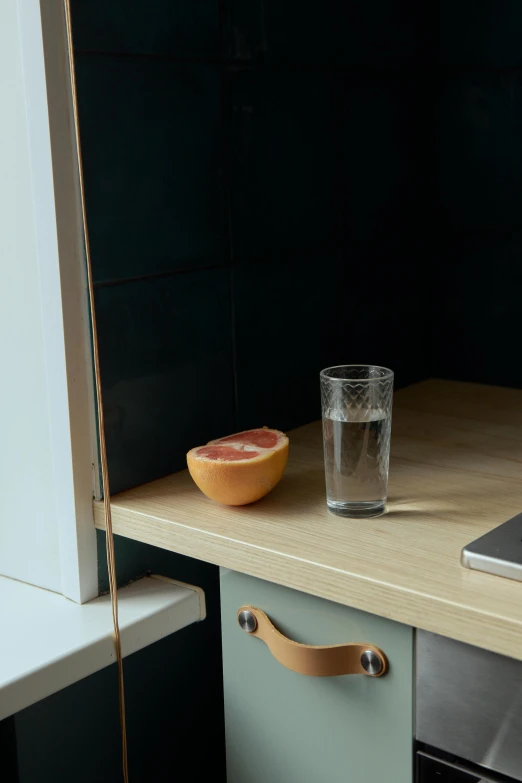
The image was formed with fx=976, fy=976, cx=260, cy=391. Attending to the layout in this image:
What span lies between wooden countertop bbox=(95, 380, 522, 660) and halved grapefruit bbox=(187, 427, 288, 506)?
0.07 feet

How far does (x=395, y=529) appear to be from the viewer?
0.97 metres

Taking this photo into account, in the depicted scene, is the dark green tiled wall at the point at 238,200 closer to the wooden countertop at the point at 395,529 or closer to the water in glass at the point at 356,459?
the wooden countertop at the point at 395,529

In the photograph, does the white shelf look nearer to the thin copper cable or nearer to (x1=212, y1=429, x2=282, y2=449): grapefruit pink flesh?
the thin copper cable

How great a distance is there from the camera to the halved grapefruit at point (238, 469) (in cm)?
102

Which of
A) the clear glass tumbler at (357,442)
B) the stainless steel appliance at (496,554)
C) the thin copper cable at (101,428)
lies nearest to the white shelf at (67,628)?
the thin copper cable at (101,428)

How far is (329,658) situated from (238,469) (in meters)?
0.21

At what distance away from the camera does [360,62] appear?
1.35 m

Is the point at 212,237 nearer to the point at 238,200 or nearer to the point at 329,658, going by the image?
the point at 238,200

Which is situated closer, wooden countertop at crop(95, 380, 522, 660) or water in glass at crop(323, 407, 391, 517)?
wooden countertop at crop(95, 380, 522, 660)

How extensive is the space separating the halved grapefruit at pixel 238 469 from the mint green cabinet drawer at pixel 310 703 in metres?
0.09

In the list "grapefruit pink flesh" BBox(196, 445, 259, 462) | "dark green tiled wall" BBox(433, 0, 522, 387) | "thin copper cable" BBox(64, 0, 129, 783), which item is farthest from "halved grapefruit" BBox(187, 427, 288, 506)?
"dark green tiled wall" BBox(433, 0, 522, 387)

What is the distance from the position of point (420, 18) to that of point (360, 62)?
181 millimetres

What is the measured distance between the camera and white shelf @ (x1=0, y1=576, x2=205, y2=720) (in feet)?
3.27

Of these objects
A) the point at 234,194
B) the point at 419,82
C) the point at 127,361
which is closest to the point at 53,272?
the point at 127,361
